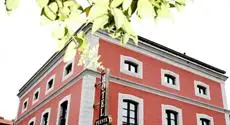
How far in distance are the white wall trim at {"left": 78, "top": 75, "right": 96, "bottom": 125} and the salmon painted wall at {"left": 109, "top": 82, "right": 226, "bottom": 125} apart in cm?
94

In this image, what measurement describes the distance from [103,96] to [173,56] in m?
6.59

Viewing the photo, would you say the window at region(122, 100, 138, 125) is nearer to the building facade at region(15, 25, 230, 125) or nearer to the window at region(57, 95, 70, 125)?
the building facade at region(15, 25, 230, 125)

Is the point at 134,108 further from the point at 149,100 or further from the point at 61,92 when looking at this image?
the point at 61,92

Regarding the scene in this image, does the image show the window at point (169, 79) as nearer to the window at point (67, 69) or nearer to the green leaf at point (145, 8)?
A: the window at point (67, 69)

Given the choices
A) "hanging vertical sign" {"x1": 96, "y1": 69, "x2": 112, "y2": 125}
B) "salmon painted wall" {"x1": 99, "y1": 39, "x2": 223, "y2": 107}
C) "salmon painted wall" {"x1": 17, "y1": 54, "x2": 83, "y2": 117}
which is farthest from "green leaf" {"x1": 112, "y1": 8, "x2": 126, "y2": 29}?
"salmon painted wall" {"x1": 17, "y1": 54, "x2": 83, "y2": 117}

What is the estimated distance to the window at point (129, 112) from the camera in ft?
47.5

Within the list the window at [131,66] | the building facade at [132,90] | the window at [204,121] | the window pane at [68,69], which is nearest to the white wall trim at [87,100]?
the building facade at [132,90]

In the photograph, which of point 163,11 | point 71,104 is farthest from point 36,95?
point 163,11

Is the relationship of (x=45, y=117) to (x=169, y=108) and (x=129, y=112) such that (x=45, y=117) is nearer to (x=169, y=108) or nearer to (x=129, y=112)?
(x=129, y=112)

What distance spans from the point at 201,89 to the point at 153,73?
14.2 ft

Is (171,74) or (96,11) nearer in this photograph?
(96,11)

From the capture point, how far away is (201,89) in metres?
19.1

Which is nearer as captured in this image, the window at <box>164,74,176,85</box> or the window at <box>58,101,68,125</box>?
the window at <box>58,101,68,125</box>

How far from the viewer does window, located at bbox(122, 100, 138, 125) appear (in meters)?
14.5
